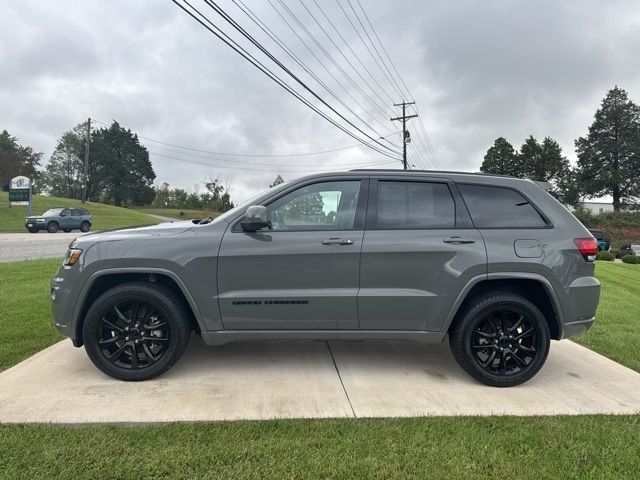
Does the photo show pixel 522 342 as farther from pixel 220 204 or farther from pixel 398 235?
pixel 220 204

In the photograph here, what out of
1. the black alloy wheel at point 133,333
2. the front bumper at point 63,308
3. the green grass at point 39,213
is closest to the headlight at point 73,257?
the front bumper at point 63,308

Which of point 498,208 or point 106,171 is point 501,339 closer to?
point 498,208

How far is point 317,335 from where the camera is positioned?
3689 millimetres

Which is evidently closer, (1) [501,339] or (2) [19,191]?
(1) [501,339]

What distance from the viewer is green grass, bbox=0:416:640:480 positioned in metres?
2.49

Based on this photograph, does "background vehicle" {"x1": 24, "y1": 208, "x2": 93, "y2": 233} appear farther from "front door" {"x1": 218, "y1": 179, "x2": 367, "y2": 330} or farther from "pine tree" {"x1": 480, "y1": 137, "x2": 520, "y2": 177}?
"pine tree" {"x1": 480, "y1": 137, "x2": 520, "y2": 177}

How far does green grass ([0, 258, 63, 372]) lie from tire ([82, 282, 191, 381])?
108 cm

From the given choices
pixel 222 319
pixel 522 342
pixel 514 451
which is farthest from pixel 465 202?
pixel 222 319

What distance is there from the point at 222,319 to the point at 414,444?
5.72 ft

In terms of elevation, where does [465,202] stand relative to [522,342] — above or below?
above

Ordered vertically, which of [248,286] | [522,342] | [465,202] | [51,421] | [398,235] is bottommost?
[51,421]

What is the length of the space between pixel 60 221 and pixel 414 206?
97.6 ft

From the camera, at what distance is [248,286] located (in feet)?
11.9

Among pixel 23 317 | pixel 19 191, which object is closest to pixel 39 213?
pixel 19 191
